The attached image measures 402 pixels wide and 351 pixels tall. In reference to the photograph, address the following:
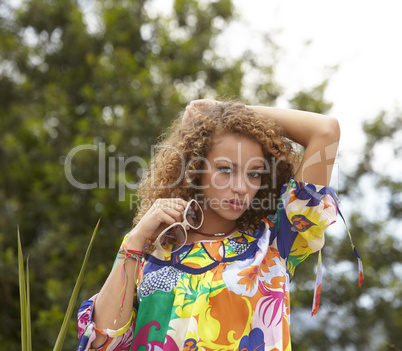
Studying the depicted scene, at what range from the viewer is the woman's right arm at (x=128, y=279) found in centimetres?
137

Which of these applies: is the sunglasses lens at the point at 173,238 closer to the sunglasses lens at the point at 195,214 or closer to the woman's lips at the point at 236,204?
the sunglasses lens at the point at 195,214

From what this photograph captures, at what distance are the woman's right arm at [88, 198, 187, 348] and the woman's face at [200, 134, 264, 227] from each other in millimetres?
106

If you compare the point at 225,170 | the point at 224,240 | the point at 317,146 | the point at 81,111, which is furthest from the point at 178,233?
the point at 81,111

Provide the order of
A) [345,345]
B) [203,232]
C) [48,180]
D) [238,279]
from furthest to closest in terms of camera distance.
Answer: [345,345], [48,180], [203,232], [238,279]

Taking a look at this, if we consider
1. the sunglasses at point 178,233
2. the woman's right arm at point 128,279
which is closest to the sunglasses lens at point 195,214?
the sunglasses at point 178,233

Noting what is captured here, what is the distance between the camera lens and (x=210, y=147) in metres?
1.52

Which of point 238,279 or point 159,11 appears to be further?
point 159,11

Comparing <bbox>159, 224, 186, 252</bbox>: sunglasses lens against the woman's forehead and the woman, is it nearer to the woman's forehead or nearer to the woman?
the woman

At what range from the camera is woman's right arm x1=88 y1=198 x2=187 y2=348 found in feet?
4.51

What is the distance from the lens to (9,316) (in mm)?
4555

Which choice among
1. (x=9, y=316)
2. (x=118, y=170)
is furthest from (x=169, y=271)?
(x=9, y=316)

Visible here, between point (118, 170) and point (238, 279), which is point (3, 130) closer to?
point (118, 170)

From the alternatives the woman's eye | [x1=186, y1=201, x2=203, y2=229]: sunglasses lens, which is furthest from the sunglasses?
the woman's eye

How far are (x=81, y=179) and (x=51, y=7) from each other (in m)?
1.96
